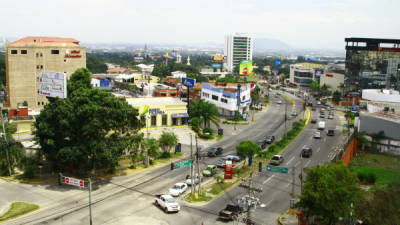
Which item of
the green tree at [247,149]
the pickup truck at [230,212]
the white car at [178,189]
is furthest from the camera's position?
the green tree at [247,149]

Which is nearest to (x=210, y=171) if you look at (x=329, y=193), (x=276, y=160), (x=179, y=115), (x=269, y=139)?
(x=276, y=160)

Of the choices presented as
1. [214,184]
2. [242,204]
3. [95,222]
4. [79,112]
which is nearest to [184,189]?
[214,184]

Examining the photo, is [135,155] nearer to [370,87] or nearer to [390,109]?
[390,109]

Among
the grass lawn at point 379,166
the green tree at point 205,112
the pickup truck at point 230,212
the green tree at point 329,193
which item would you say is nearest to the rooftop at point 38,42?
the green tree at point 205,112

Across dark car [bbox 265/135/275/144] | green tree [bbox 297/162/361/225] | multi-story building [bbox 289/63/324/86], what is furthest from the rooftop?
multi-story building [bbox 289/63/324/86]

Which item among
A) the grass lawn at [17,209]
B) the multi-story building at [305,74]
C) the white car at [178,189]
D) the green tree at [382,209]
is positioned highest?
the multi-story building at [305,74]

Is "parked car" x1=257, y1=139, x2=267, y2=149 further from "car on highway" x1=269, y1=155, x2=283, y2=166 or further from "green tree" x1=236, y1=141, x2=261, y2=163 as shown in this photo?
"green tree" x1=236, y1=141, x2=261, y2=163

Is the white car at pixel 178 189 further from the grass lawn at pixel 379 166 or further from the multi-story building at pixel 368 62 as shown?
the multi-story building at pixel 368 62

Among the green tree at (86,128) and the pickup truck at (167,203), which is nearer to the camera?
the pickup truck at (167,203)
